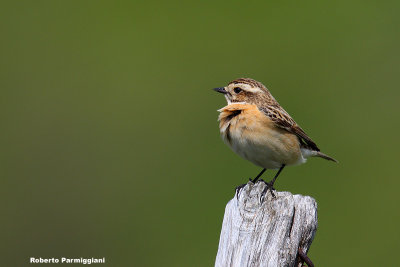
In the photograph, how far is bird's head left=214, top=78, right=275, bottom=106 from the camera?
27.3ft

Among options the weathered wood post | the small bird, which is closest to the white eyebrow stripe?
the small bird

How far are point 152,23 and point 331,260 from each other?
849 cm

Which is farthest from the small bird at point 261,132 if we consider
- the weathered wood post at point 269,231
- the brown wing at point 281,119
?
the weathered wood post at point 269,231

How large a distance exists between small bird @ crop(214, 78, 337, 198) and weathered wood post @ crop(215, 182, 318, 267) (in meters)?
2.25

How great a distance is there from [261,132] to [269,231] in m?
2.56

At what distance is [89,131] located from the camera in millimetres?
14867

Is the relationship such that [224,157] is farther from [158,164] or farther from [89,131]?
[89,131]

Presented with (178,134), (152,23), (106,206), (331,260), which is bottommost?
(331,260)

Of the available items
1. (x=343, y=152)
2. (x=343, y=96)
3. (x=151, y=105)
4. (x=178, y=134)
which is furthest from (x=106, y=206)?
(x=343, y=96)

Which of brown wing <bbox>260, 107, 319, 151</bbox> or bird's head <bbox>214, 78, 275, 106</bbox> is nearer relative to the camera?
brown wing <bbox>260, 107, 319, 151</bbox>

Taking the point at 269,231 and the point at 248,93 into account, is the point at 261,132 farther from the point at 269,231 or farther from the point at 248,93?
the point at 269,231

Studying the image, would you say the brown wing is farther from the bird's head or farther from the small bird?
the bird's head

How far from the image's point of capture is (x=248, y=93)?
8.40 m

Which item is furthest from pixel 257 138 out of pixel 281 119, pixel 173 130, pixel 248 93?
pixel 173 130
